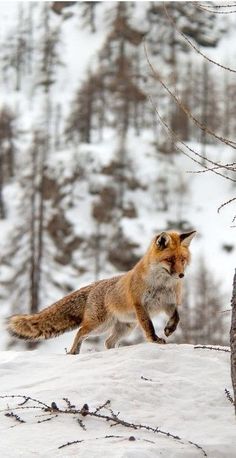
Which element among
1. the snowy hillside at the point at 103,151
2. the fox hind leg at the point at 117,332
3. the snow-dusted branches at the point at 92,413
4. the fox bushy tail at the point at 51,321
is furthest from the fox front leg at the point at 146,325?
the snowy hillside at the point at 103,151

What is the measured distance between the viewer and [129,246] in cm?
6106

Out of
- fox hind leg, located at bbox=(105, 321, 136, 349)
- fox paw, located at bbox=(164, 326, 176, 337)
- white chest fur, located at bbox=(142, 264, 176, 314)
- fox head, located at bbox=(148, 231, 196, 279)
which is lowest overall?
fox hind leg, located at bbox=(105, 321, 136, 349)

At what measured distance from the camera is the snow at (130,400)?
4.51 metres

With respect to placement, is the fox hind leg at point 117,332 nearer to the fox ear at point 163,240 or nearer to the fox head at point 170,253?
the fox head at point 170,253

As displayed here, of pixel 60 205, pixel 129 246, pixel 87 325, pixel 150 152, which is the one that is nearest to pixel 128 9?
pixel 150 152

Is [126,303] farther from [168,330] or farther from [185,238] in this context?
[185,238]

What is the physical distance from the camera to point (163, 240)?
24.5ft

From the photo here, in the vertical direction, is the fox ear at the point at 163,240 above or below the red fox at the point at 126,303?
above

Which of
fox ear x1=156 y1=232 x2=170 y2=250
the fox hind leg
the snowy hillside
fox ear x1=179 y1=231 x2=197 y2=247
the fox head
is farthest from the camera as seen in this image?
the snowy hillside

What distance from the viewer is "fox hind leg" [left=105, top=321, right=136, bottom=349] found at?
840cm

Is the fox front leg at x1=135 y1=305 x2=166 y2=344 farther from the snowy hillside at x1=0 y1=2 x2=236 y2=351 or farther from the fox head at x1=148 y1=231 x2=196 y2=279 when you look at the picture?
the snowy hillside at x1=0 y1=2 x2=236 y2=351

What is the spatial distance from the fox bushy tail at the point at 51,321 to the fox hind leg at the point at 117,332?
0.44m

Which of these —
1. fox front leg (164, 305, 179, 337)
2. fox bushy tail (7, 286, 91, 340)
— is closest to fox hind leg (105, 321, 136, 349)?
fox bushy tail (7, 286, 91, 340)

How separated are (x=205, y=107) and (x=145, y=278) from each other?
276 ft
